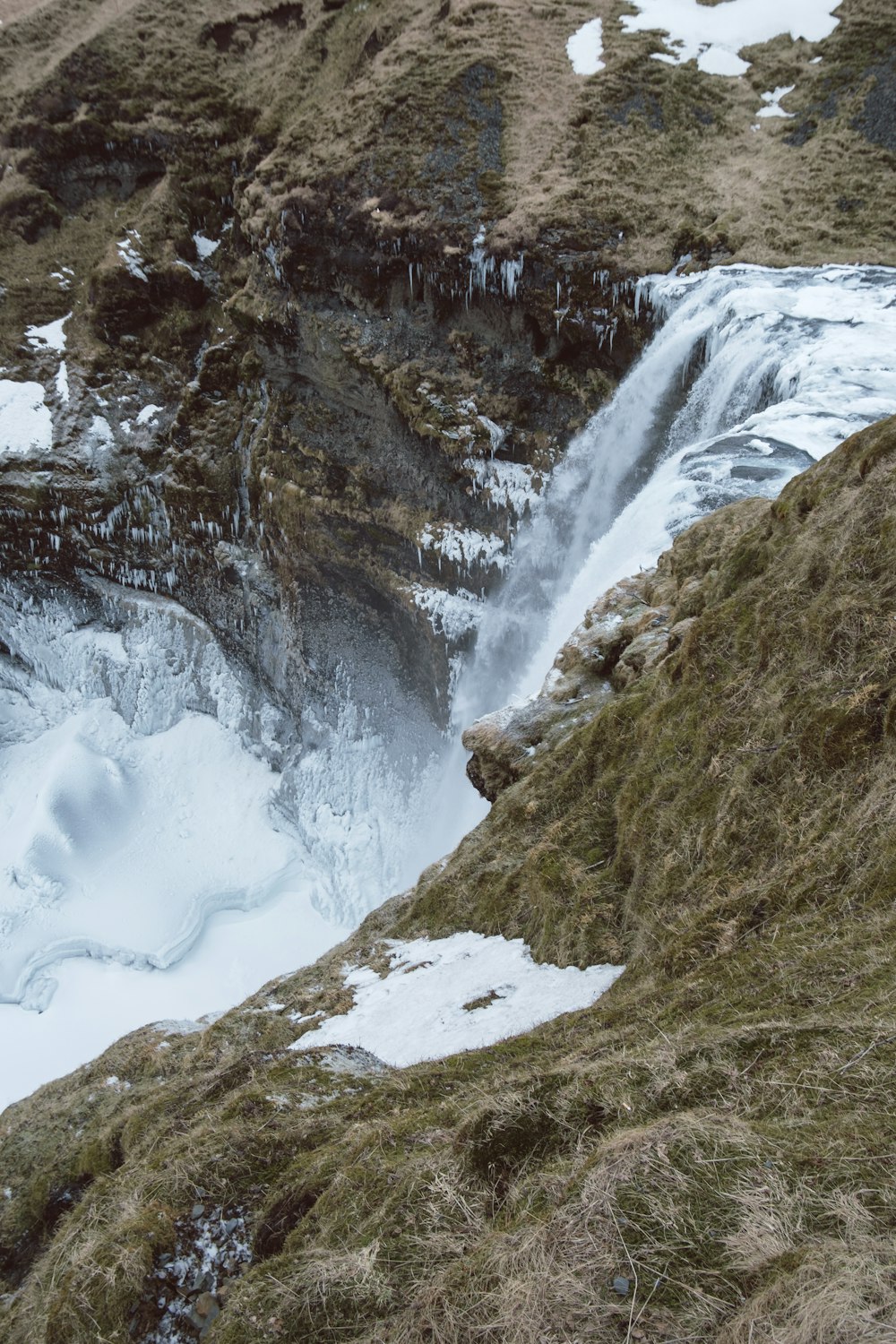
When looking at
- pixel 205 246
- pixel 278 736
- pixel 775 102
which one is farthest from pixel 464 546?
pixel 205 246

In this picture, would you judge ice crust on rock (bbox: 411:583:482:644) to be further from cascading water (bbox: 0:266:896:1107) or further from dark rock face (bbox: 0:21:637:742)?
cascading water (bbox: 0:266:896:1107)

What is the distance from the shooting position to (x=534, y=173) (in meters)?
20.5

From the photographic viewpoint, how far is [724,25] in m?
24.0

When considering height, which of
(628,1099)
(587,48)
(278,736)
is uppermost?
(587,48)

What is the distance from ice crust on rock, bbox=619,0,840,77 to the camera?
74.5 ft

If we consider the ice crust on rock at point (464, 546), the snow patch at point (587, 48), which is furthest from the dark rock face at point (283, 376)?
the snow patch at point (587, 48)

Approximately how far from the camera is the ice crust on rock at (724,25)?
22719 mm

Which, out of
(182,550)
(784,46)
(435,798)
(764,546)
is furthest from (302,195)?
(764,546)

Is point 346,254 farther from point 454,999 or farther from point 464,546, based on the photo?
point 454,999

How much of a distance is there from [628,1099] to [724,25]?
31195 mm

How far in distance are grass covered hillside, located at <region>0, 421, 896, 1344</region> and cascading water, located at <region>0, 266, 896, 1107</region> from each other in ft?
18.8

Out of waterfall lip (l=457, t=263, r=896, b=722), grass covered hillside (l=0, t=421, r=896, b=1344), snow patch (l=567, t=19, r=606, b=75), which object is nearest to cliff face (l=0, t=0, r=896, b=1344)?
grass covered hillside (l=0, t=421, r=896, b=1344)

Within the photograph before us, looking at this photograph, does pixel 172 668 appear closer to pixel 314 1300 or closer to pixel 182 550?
pixel 182 550

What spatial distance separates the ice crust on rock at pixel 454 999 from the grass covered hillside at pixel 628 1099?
0.85 feet
